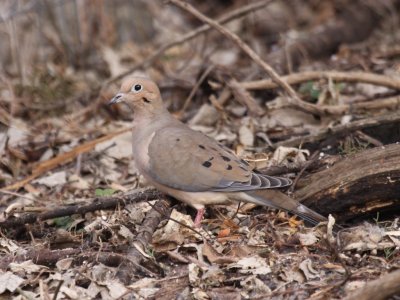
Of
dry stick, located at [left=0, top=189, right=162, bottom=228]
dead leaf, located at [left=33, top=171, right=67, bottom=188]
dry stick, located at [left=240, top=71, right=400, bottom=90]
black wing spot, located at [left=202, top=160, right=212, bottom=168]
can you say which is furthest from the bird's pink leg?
dry stick, located at [left=240, top=71, right=400, bottom=90]

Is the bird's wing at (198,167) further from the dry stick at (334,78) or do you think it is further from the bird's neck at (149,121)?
the dry stick at (334,78)

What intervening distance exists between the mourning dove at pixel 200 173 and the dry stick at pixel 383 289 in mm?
1117

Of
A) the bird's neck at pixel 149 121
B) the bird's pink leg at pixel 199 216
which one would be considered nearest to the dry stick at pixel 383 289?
the bird's pink leg at pixel 199 216

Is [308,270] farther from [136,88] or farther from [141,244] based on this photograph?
[136,88]

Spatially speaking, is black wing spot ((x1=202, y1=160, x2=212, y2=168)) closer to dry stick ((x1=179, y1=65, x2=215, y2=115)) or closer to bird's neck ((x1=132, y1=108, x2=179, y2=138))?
bird's neck ((x1=132, y1=108, x2=179, y2=138))

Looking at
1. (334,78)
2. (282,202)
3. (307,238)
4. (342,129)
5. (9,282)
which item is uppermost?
(334,78)

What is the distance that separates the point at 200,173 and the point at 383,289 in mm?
1575

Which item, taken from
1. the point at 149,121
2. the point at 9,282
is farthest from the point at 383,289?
the point at 149,121

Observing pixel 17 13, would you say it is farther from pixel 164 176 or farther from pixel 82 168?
pixel 164 176

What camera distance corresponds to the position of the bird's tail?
4.20m

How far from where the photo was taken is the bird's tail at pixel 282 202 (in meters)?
4.20

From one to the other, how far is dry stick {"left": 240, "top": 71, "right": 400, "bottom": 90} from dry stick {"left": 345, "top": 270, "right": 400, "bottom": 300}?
3009 millimetres

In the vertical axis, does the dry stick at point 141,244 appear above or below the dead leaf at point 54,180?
Result: above

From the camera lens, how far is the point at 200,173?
4.37 metres
